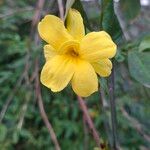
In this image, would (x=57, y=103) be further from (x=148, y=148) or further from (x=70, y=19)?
(x=70, y=19)

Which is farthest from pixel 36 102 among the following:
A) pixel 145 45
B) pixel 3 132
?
pixel 145 45

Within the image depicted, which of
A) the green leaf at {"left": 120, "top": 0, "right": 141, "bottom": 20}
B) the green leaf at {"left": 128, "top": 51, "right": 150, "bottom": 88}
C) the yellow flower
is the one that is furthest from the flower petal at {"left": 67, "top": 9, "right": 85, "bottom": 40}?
the green leaf at {"left": 120, "top": 0, "right": 141, "bottom": 20}

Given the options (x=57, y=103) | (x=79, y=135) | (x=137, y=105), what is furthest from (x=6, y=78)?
(x=137, y=105)

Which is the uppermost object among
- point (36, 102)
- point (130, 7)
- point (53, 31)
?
point (53, 31)

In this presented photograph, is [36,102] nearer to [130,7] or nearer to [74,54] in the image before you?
[130,7]

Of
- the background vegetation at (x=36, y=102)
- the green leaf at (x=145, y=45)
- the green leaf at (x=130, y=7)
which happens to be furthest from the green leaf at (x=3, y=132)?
the green leaf at (x=145, y=45)

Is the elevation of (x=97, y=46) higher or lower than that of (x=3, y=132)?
higher

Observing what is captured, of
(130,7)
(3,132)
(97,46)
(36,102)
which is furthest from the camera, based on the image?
(36,102)
